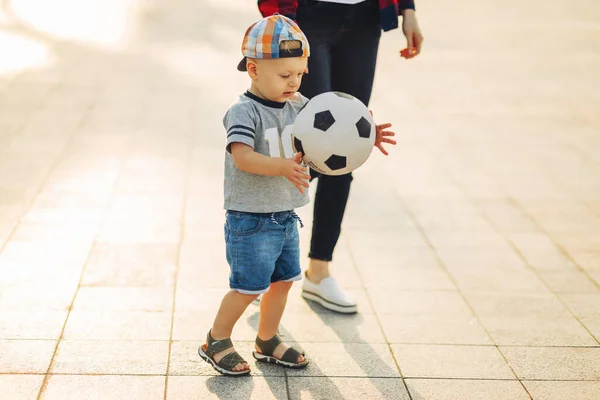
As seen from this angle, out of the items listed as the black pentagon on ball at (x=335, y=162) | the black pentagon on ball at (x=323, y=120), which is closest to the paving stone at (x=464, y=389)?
the black pentagon on ball at (x=335, y=162)

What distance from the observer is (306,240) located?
4.93 meters

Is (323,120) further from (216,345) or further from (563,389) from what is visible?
(563,389)

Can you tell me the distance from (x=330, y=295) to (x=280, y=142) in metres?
1.17

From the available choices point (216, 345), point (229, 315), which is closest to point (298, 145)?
point (229, 315)

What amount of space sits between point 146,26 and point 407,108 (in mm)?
5216

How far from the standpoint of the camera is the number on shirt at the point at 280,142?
3.12m

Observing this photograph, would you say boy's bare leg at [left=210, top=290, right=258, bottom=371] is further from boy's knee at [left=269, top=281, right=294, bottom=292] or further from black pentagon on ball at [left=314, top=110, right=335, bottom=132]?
black pentagon on ball at [left=314, top=110, right=335, bottom=132]

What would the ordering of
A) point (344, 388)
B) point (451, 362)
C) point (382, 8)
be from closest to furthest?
point (344, 388) < point (451, 362) < point (382, 8)

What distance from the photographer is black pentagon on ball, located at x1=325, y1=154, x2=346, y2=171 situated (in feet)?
9.96

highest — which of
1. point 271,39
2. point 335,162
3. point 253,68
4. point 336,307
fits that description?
point 271,39

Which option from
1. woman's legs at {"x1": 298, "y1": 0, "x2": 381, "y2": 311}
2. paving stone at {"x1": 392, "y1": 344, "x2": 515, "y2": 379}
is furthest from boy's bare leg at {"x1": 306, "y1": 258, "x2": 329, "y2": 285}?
paving stone at {"x1": 392, "y1": 344, "x2": 515, "y2": 379}

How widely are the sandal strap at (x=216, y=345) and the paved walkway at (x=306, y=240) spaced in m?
0.08

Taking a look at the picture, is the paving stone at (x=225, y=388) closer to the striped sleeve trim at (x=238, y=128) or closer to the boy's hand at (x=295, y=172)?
the boy's hand at (x=295, y=172)

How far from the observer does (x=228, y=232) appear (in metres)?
3.27
